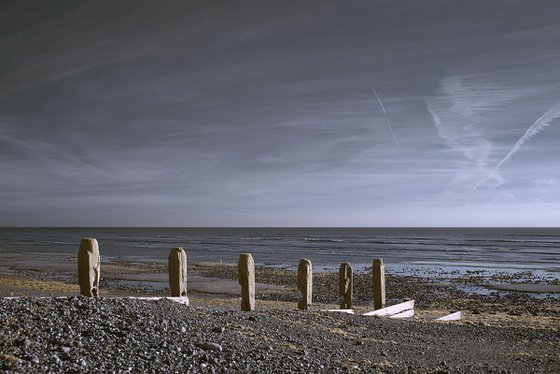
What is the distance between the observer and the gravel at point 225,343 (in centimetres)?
786

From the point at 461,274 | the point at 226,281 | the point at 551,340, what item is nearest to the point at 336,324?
the point at 551,340

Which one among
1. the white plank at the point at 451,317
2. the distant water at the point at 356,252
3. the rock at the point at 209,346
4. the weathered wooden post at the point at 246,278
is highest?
the weathered wooden post at the point at 246,278

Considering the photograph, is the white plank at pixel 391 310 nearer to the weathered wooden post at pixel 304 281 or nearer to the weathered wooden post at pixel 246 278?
the weathered wooden post at pixel 304 281

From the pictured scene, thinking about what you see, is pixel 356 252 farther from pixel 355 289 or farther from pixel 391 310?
pixel 391 310

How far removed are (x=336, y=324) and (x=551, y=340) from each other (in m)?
5.97

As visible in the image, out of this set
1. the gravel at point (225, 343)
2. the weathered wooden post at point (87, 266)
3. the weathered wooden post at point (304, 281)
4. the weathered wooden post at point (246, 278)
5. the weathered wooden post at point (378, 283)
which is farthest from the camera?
the weathered wooden post at point (378, 283)

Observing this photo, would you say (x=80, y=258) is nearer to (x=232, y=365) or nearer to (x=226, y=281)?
(x=232, y=365)

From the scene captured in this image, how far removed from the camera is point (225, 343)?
963 cm

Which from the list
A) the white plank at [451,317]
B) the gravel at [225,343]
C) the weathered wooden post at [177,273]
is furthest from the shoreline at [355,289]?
the gravel at [225,343]

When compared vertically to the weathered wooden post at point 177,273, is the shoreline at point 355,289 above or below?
below

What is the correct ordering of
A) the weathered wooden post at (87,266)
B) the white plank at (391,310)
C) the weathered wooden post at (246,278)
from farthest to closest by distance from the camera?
1. the white plank at (391,310)
2. the weathered wooden post at (246,278)
3. the weathered wooden post at (87,266)

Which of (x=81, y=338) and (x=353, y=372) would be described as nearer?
(x=81, y=338)

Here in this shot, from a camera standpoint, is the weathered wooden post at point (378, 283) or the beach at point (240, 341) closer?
the beach at point (240, 341)

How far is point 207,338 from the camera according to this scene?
382 inches
